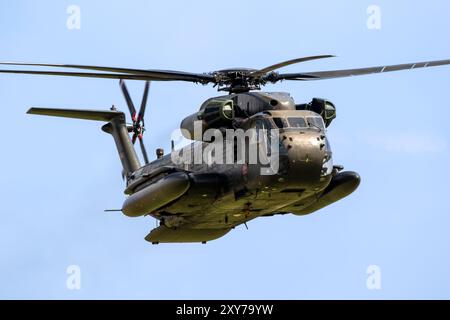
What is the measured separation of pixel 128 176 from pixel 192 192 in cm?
564

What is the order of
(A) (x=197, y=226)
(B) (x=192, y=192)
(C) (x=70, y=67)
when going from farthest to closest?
(A) (x=197, y=226) < (B) (x=192, y=192) < (C) (x=70, y=67)

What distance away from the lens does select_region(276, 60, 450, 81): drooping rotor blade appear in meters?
34.1

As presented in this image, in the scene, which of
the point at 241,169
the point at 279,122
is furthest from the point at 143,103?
the point at 279,122

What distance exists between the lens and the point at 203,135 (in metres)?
33.7

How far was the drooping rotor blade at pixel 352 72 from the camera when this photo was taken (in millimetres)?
34062

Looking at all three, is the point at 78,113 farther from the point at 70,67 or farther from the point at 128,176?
the point at 70,67

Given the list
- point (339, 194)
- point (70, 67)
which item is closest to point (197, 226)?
point (339, 194)

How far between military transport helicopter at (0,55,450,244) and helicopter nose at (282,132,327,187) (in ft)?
0.09

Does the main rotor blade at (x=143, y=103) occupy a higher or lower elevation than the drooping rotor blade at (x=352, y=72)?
higher

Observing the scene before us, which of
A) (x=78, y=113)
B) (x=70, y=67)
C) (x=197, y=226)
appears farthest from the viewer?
(x=78, y=113)

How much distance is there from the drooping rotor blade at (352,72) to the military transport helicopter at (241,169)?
29 mm

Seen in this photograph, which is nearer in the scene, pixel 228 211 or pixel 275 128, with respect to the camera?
pixel 275 128

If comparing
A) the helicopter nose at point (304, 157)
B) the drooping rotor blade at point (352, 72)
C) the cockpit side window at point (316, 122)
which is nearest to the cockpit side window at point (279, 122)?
the helicopter nose at point (304, 157)

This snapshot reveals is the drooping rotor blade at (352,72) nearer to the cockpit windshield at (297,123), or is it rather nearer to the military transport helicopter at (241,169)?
the military transport helicopter at (241,169)
